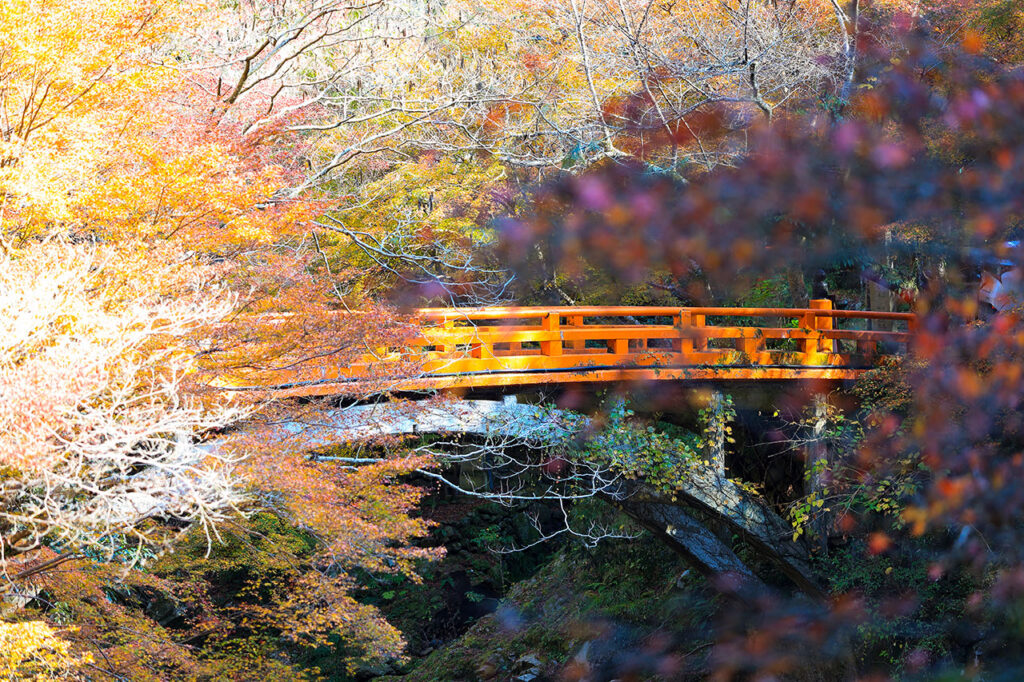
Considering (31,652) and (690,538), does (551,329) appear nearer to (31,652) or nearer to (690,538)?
(690,538)

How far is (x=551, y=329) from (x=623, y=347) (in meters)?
0.75

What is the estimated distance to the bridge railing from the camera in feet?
26.8

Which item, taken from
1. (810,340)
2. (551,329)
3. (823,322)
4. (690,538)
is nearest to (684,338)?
(551,329)

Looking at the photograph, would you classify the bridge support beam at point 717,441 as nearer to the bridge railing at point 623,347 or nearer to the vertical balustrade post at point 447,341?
the bridge railing at point 623,347

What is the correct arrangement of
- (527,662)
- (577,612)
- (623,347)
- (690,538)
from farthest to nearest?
(577,612)
(527,662)
(690,538)
(623,347)

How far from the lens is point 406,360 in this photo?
8.16 metres

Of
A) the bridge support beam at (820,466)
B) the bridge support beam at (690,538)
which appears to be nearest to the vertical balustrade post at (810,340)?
the bridge support beam at (820,466)

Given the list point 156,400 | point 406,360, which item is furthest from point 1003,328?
point 406,360

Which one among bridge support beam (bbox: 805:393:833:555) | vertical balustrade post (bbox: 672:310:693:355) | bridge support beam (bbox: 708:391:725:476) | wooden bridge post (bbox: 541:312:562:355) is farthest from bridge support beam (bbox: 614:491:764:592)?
wooden bridge post (bbox: 541:312:562:355)

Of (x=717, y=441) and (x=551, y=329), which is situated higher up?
(x=551, y=329)

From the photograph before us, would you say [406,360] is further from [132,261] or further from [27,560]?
[27,560]

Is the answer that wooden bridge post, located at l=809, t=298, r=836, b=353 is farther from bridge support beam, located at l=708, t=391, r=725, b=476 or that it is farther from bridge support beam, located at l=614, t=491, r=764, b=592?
bridge support beam, located at l=614, t=491, r=764, b=592

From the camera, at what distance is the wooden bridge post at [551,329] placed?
8602 mm

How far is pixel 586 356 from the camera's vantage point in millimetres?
8852
